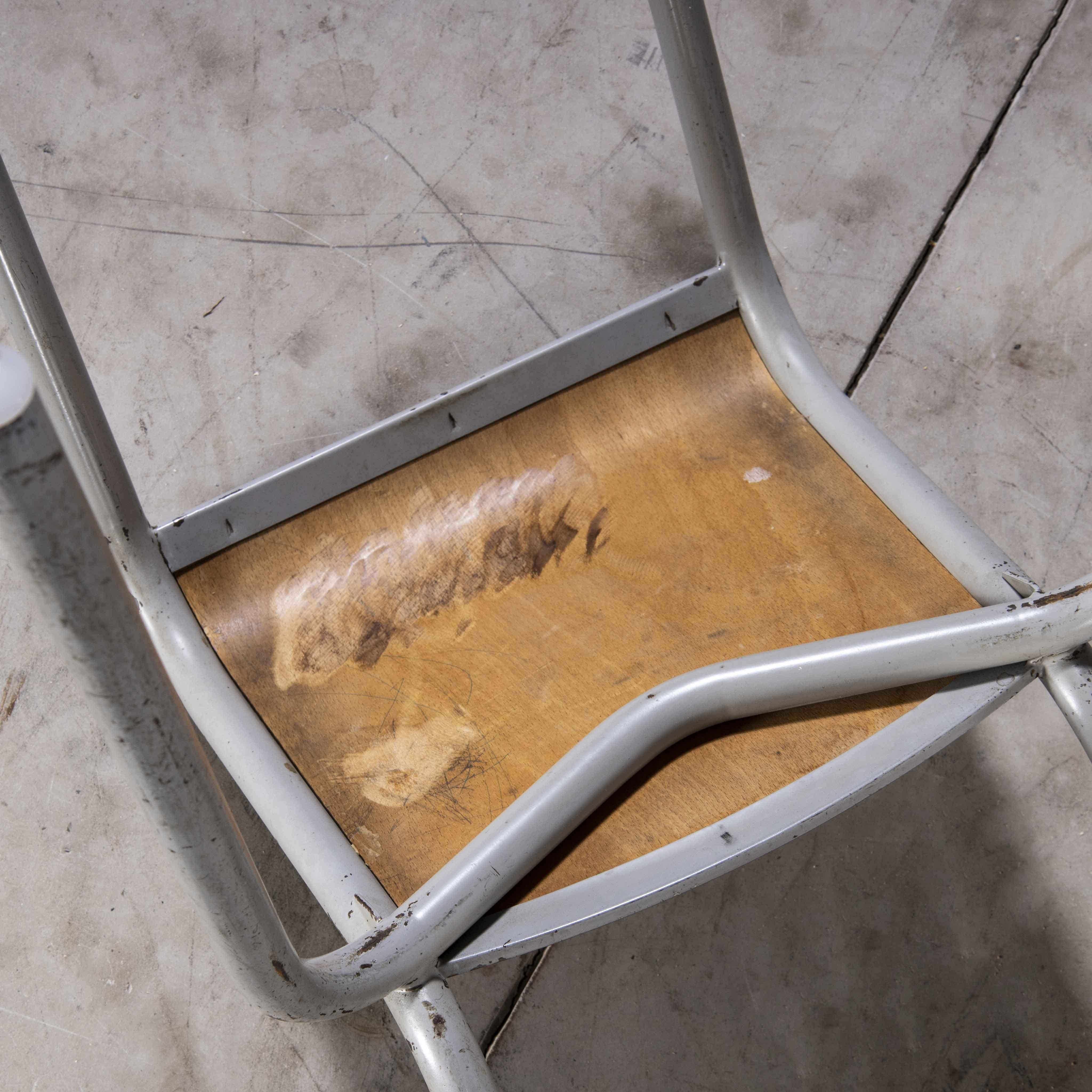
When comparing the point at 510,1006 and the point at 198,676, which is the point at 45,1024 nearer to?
the point at 510,1006

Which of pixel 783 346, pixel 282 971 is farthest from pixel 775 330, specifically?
pixel 282 971

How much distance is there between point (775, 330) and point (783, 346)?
0.02 meters

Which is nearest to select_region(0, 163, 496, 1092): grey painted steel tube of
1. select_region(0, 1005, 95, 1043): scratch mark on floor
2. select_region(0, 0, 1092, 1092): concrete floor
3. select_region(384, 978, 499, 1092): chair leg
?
select_region(384, 978, 499, 1092): chair leg

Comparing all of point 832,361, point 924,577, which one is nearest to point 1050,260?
point 832,361

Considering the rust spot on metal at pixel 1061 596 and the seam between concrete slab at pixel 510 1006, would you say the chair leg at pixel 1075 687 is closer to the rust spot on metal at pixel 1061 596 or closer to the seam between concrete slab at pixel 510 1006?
the rust spot on metal at pixel 1061 596

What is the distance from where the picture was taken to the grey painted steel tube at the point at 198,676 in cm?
58

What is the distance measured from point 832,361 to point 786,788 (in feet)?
2.72

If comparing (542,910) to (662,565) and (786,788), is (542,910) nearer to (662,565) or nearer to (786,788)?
(786,788)

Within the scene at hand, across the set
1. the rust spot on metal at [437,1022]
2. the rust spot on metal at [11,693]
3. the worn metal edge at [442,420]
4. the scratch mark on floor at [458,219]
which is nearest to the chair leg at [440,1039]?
the rust spot on metal at [437,1022]

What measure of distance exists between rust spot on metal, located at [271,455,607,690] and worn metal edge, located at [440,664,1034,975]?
0.81 ft

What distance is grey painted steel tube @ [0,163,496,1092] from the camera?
58 cm

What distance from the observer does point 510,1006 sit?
1109 millimetres

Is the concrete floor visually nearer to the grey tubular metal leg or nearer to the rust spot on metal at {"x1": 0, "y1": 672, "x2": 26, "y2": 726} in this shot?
the rust spot on metal at {"x1": 0, "y1": 672, "x2": 26, "y2": 726}

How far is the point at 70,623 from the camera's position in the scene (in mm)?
303
